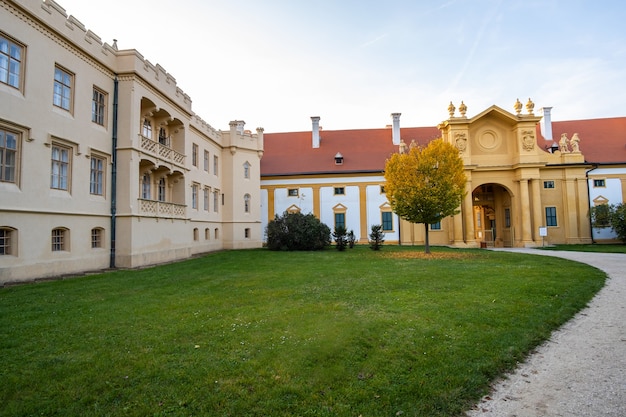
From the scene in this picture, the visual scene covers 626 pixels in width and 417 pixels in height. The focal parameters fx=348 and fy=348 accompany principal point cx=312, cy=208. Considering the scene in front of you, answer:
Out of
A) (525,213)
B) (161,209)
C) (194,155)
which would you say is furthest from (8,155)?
(525,213)

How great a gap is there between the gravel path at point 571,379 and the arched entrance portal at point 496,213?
2800 cm

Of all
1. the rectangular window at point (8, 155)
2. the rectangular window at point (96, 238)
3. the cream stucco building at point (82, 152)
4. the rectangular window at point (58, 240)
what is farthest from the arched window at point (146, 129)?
the rectangular window at point (8, 155)

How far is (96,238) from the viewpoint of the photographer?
15.2 metres

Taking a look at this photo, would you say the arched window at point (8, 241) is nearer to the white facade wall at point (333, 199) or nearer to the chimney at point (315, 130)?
the white facade wall at point (333, 199)

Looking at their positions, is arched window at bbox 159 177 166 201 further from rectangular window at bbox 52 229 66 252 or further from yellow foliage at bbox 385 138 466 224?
yellow foliage at bbox 385 138 466 224

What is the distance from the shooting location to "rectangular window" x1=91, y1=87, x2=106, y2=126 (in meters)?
15.1

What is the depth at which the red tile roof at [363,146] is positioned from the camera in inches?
1328

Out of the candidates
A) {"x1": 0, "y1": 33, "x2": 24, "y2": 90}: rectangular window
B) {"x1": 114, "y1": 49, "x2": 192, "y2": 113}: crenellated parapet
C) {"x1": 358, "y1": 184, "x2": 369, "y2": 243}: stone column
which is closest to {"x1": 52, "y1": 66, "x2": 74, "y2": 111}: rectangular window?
{"x1": 0, "y1": 33, "x2": 24, "y2": 90}: rectangular window

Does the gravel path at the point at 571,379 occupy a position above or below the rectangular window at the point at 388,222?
below

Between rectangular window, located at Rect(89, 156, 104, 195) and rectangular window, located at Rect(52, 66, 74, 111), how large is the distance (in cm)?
237

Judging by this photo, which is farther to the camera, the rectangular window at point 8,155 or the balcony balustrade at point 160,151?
the balcony balustrade at point 160,151

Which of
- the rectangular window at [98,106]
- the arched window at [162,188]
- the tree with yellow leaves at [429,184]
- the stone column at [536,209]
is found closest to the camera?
the rectangular window at [98,106]

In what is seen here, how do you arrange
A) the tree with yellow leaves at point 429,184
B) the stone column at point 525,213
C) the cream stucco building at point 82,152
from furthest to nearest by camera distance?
the stone column at point 525,213 → the tree with yellow leaves at point 429,184 → the cream stucco building at point 82,152

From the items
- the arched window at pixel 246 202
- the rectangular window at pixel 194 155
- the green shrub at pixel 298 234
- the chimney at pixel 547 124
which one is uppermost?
the chimney at pixel 547 124
